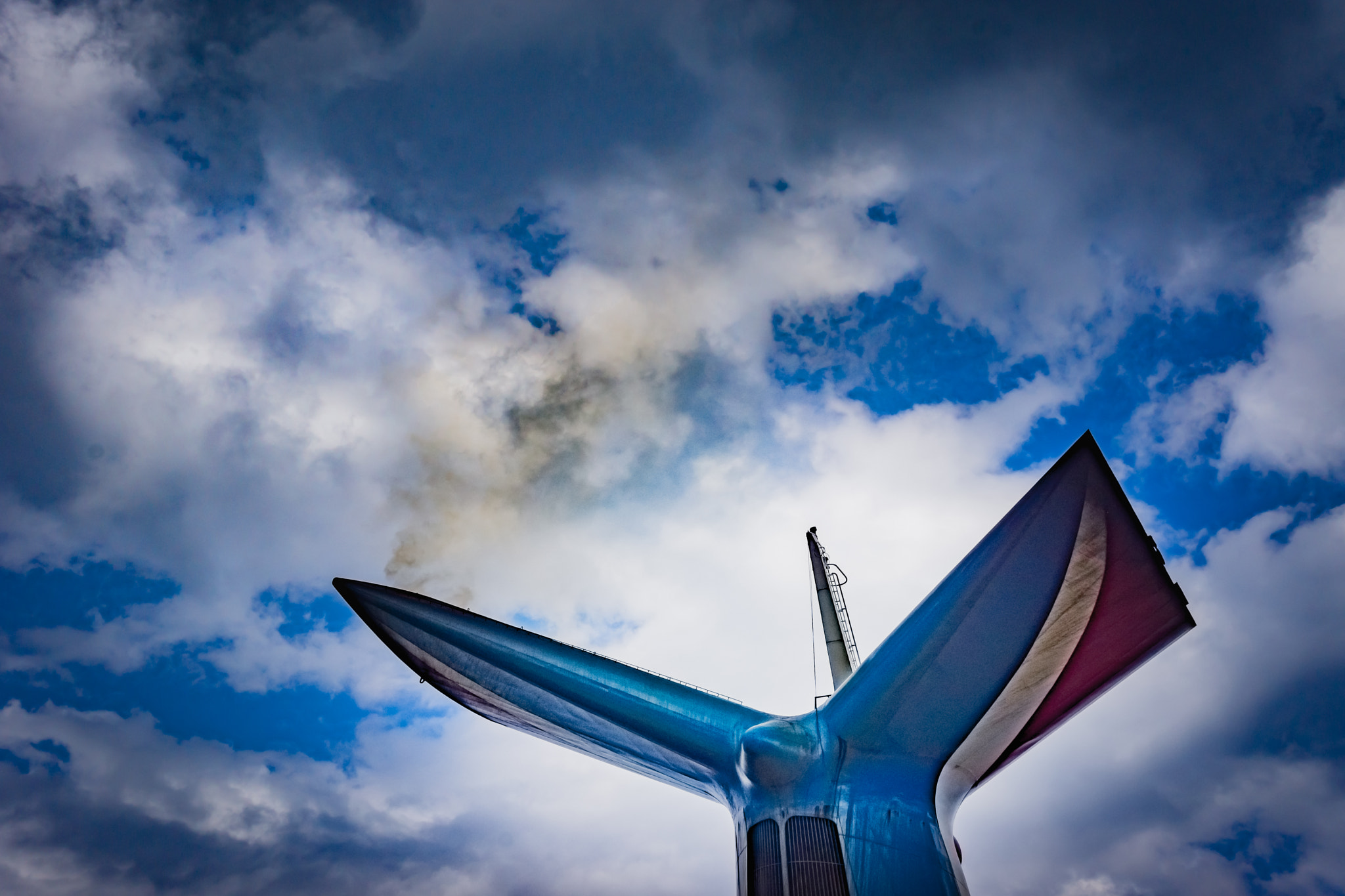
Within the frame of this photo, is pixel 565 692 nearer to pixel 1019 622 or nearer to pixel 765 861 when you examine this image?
pixel 765 861

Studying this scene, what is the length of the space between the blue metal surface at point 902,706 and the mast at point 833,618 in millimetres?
4561

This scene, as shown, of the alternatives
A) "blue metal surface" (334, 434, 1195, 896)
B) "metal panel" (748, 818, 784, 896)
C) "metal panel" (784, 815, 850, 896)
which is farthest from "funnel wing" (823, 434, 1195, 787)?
"metal panel" (748, 818, 784, 896)

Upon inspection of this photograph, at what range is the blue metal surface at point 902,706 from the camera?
44.5 feet

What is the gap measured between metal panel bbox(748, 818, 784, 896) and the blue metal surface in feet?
0.11

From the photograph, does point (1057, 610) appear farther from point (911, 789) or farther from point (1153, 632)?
point (911, 789)

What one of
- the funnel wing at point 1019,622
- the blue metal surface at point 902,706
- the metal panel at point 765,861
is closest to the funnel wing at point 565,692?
the blue metal surface at point 902,706

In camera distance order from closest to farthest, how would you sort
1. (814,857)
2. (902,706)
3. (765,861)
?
(814,857) → (765,861) → (902,706)

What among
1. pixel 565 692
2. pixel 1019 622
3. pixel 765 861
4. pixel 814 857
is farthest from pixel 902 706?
pixel 565 692

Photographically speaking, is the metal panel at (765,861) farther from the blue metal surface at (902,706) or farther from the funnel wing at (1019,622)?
the funnel wing at (1019,622)

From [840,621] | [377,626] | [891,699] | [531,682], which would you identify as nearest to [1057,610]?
[891,699]

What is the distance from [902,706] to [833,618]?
7.04 m

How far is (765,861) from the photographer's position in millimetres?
14164

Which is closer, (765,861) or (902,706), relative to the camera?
(765,861)

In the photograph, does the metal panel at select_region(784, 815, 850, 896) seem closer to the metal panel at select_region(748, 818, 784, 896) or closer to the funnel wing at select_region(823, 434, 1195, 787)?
the metal panel at select_region(748, 818, 784, 896)
